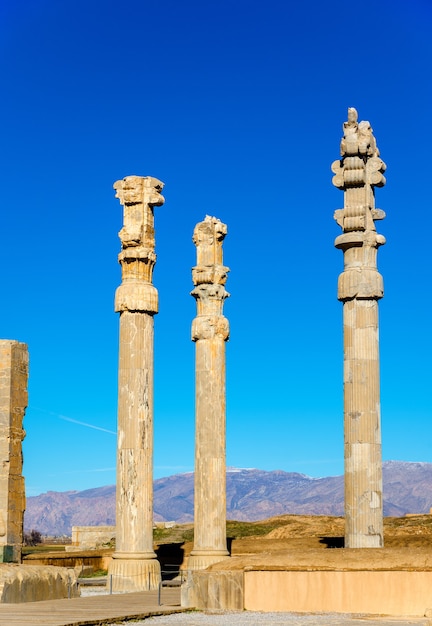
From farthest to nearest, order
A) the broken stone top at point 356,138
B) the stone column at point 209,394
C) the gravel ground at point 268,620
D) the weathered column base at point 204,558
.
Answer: the stone column at point 209,394 → the weathered column base at point 204,558 → the broken stone top at point 356,138 → the gravel ground at point 268,620

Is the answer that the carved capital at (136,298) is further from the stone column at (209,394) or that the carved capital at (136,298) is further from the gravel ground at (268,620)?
the gravel ground at (268,620)

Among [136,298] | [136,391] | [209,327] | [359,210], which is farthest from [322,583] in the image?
[209,327]

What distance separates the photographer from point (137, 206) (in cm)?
2884

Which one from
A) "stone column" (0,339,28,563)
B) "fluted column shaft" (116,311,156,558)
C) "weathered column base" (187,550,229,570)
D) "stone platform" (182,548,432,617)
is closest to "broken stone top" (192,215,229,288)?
"fluted column shaft" (116,311,156,558)

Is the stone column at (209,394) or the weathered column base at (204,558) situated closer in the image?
the weathered column base at (204,558)

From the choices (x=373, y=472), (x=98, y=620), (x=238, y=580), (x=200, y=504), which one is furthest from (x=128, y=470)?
(x=98, y=620)

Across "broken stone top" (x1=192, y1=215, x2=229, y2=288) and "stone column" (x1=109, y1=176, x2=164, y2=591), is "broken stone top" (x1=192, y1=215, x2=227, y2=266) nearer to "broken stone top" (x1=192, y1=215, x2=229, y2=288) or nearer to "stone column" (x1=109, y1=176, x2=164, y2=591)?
"broken stone top" (x1=192, y1=215, x2=229, y2=288)

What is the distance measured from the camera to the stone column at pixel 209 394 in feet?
101

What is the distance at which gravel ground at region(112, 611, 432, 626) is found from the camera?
17094 mm

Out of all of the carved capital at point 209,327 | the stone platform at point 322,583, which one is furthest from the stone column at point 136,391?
the stone platform at point 322,583

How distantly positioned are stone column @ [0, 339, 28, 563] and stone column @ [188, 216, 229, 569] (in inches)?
221

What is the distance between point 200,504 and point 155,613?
11624mm

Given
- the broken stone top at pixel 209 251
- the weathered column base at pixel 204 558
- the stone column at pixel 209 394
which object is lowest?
the weathered column base at pixel 204 558

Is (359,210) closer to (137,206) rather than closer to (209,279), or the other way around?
(137,206)
